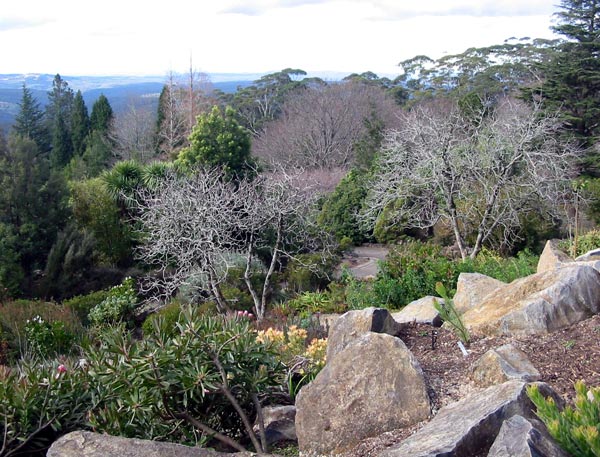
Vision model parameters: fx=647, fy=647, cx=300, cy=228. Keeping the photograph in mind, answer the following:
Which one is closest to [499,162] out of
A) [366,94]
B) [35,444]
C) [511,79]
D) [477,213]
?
[477,213]

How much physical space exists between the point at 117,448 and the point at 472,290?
4273 mm

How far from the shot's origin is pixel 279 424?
410 centimetres

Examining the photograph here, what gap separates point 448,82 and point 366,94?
1094 centimetres

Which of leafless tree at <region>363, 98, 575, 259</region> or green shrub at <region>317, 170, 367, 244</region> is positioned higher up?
leafless tree at <region>363, 98, 575, 259</region>

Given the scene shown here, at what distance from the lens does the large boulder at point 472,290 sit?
21.2 feet

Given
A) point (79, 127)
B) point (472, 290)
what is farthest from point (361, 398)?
point (79, 127)

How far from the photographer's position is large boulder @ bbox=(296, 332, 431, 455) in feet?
11.4

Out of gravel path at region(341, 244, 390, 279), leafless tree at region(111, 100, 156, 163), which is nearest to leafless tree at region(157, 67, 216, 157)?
leafless tree at region(111, 100, 156, 163)

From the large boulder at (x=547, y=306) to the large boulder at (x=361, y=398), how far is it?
1.31 metres

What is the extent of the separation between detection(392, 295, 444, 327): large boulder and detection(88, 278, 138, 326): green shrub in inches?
217

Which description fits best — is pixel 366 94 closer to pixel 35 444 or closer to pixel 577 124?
pixel 577 124


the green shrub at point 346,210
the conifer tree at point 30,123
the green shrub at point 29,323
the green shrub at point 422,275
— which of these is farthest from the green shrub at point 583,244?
the conifer tree at point 30,123

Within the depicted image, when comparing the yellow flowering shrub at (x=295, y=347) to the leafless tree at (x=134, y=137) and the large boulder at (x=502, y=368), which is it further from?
the leafless tree at (x=134, y=137)

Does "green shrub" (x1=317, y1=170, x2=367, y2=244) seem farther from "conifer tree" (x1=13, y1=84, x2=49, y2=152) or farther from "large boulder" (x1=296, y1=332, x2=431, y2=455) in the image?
"conifer tree" (x1=13, y1=84, x2=49, y2=152)
